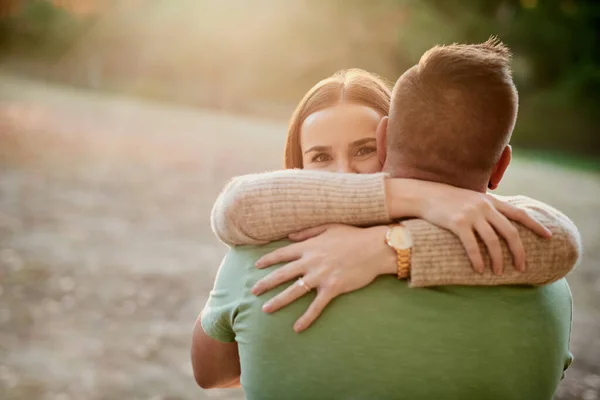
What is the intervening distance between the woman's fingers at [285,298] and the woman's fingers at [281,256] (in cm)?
5

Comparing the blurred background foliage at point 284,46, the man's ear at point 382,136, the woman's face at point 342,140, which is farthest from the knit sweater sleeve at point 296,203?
Answer: the blurred background foliage at point 284,46

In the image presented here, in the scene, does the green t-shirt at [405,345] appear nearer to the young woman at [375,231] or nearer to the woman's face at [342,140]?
the young woman at [375,231]

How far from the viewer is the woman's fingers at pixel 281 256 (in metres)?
1.00

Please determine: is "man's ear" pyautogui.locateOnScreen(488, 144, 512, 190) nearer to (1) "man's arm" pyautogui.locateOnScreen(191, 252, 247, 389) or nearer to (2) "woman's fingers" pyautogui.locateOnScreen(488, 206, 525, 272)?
(2) "woman's fingers" pyautogui.locateOnScreen(488, 206, 525, 272)

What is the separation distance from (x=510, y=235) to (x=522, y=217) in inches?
1.6

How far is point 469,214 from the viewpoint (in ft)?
3.14

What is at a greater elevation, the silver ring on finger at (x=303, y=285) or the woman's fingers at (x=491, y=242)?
the woman's fingers at (x=491, y=242)

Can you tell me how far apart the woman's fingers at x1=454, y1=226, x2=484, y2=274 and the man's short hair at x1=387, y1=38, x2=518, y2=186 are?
96 millimetres

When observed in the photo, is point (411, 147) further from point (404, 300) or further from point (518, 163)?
point (518, 163)

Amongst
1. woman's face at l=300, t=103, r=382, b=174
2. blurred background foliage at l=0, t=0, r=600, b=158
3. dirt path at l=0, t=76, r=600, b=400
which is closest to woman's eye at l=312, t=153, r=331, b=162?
woman's face at l=300, t=103, r=382, b=174

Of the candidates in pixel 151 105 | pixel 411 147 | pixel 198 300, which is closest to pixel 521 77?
pixel 151 105

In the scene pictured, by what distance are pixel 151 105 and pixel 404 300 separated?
11.8 m

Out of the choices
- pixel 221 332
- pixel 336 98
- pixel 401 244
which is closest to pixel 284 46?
pixel 336 98

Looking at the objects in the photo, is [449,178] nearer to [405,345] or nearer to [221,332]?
[405,345]
